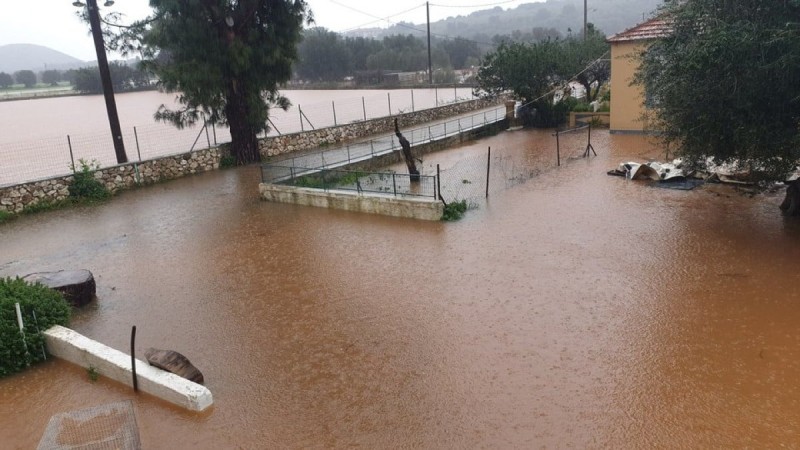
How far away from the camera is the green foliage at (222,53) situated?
2092cm

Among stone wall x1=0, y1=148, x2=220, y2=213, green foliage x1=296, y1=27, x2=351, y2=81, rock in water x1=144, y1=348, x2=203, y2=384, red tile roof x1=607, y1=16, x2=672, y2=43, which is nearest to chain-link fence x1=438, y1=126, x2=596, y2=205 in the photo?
red tile roof x1=607, y1=16, x2=672, y2=43

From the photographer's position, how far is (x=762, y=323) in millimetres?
8109

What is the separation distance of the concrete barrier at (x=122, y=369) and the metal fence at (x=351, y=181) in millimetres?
8190

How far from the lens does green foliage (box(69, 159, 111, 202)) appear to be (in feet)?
61.3

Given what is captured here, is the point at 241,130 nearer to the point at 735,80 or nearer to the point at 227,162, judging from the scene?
the point at 227,162

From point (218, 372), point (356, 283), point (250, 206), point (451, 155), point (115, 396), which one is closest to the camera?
point (115, 396)

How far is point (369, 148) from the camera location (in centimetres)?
2300

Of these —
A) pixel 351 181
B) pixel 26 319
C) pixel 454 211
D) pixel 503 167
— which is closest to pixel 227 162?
pixel 351 181

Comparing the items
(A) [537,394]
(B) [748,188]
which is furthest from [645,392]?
(B) [748,188]

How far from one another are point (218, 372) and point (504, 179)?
12.1 metres

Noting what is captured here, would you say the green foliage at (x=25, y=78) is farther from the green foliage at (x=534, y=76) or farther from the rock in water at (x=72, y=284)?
the rock in water at (x=72, y=284)

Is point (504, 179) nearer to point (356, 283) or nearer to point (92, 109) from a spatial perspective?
point (356, 283)

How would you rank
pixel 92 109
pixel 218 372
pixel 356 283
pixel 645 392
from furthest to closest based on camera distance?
pixel 92 109 < pixel 356 283 < pixel 218 372 < pixel 645 392

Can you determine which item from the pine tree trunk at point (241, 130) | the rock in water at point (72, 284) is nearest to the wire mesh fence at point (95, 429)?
the rock in water at point (72, 284)
